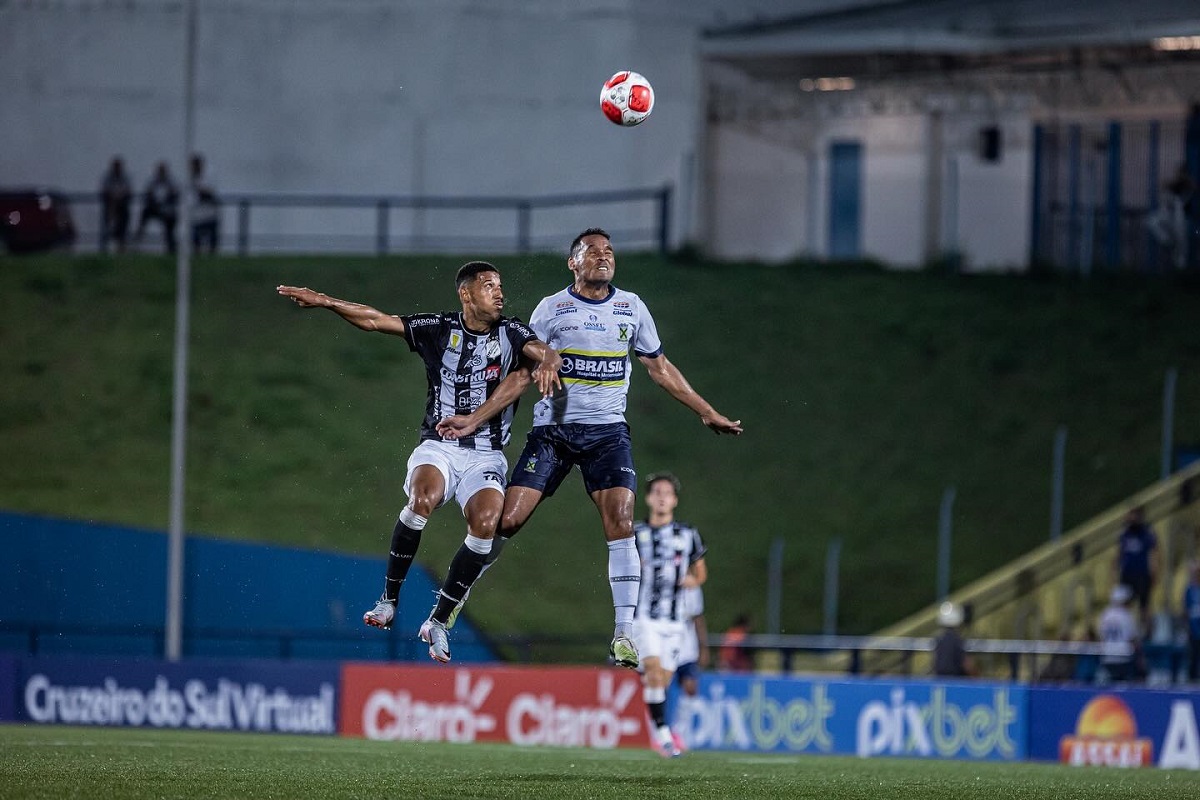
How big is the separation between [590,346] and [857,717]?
26.4 ft

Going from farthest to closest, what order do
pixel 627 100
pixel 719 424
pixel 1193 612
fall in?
pixel 1193 612
pixel 627 100
pixel 719 424

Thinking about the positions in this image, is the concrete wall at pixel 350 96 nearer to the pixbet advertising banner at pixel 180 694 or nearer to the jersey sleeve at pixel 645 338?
the pixbet advertising banner at pixel 180 694

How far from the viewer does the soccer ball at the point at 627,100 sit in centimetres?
1253

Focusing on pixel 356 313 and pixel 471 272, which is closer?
pixel 356 313

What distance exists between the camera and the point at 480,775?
40.3ft

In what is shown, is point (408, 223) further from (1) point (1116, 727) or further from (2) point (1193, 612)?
(1) point (1116, 727)

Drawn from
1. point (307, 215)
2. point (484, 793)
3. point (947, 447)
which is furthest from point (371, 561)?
point (484, 793)

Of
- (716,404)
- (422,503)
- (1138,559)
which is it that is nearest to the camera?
(422,503)

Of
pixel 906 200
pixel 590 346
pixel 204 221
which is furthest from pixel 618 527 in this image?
pixel 906 200

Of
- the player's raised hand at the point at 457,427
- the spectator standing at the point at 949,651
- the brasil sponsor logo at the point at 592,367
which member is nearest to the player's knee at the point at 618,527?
the brasil sponsor logo at the point at 592,367

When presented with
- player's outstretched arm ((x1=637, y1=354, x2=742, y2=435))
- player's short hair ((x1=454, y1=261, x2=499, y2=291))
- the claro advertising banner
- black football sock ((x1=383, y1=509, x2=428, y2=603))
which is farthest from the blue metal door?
black football sock ((x1=383, y1=509, x2=428, y2=603))

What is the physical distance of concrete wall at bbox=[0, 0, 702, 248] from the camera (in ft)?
114

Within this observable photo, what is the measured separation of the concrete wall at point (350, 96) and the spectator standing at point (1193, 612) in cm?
1589

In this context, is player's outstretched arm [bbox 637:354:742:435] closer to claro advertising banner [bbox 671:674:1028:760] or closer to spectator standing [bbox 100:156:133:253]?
claro advertising banner [bbox 671:674:1028:760]
